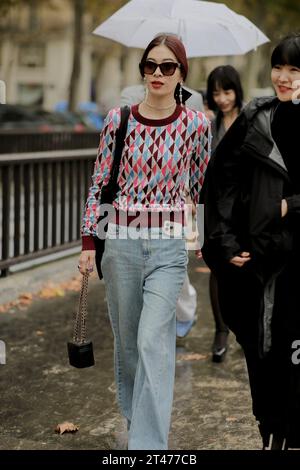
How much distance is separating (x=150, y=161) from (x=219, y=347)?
102 inches

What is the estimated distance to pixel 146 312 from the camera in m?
4.07

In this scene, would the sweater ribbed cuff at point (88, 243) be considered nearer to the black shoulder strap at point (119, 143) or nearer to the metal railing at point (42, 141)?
the black shoulder strap at point (119, 143)

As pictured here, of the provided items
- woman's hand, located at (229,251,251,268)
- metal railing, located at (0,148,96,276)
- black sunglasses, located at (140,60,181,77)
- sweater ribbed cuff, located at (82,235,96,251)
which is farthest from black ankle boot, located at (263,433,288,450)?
metal railing, located at (0,148,96,276)

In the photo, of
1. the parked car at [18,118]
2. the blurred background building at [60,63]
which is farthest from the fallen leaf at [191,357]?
the blurred background building at [60,63]

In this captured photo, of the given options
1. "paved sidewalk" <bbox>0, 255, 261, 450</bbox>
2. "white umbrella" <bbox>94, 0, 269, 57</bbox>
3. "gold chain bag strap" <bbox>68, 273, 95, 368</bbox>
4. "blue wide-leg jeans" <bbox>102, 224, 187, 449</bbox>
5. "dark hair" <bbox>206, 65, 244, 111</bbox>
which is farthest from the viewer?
"white umbrella" <bbox>94, 0, 269, 57</bbox>

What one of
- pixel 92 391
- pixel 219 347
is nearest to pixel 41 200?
pixel 219 347

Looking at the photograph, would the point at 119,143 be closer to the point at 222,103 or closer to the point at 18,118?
the point at 222,103

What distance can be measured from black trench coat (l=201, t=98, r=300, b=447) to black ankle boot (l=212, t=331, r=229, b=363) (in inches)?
97.4

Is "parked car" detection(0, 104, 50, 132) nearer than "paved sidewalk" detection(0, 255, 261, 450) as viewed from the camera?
No

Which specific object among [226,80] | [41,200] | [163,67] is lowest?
[41,200]

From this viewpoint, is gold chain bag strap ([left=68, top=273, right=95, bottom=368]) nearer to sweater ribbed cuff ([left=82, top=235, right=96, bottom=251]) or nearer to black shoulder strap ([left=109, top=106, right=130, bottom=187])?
sweater ribbed cuff ([left=82, top=235, right=96, bottom=251])

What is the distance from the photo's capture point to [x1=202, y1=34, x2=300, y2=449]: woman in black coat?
143 inches

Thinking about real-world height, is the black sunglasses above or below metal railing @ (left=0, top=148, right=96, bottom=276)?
above

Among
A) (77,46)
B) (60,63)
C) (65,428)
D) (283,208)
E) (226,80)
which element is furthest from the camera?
(60,63)
